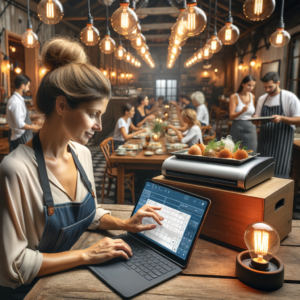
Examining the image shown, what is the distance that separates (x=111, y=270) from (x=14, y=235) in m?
0.34

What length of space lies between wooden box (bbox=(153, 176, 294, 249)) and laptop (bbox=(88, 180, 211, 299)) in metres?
0.15

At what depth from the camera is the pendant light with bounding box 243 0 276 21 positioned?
2.02 m

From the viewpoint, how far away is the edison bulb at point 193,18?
2.22 metres

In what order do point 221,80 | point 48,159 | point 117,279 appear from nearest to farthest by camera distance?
1. point 117,279
2. point 48,159
3. point 221,80

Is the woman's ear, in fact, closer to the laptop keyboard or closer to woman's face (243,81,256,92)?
the laptop keyboard

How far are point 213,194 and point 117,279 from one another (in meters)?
0.48

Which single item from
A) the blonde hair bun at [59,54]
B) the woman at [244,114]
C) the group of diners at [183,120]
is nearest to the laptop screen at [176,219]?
the blonde hair bun at [59,54]

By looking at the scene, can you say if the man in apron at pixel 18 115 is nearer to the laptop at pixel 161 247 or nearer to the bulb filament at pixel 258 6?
the bulb filament at pixel 258 6

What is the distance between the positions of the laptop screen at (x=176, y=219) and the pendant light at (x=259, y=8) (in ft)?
5.53

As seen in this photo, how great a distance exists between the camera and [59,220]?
1.05 m

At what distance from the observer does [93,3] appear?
9.91 meters

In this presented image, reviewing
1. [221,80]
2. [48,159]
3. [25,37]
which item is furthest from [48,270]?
[221,80]

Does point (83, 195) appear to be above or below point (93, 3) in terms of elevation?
below

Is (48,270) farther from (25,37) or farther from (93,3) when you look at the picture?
(93,3)
